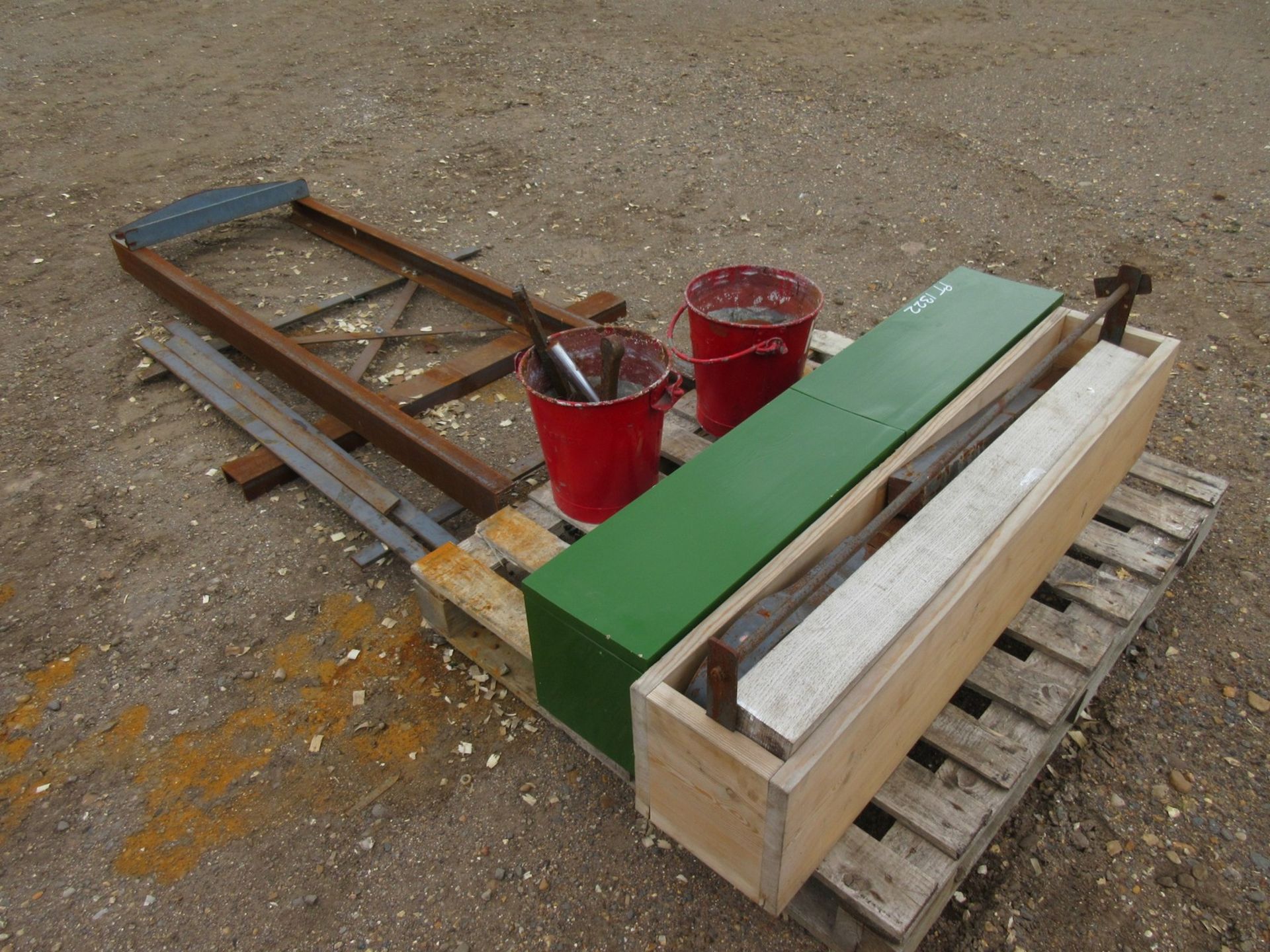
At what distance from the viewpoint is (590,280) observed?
5414 mm

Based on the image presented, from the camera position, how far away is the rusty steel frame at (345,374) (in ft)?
11.6

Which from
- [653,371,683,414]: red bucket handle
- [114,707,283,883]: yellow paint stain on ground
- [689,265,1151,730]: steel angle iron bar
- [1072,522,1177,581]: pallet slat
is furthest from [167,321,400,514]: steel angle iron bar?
[1072,522,1177,581]: pallet slat

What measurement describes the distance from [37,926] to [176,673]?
0.88 metres

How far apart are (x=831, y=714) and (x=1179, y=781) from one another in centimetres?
152

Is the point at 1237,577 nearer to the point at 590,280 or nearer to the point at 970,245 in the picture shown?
the point at 970,245

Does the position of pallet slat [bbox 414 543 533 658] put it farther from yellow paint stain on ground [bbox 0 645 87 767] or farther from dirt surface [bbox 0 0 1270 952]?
yellow paint stain on ground [bbox 0 645 87 767]

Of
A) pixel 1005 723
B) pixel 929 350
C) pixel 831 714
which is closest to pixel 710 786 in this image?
pixel 831 714

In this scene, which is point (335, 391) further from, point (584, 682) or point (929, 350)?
point (929, 350)

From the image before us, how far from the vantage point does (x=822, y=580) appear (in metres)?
2.12

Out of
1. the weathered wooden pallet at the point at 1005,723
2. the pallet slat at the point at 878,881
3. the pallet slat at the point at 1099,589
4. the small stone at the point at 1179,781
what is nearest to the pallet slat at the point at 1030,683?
the weathered wooden pallet at the point at 1005,723

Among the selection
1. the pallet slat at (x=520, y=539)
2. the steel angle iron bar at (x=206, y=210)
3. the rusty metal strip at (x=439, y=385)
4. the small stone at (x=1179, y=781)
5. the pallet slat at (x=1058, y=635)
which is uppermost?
the steel angle iron bar at (x=206, y=210)

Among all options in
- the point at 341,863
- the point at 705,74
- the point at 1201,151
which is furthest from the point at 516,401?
the point at 1201,151

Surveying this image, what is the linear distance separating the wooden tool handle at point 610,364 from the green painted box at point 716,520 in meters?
0.45

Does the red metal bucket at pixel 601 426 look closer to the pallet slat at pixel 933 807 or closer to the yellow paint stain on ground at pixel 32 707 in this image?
the pallet slat at pixel 933 807
